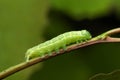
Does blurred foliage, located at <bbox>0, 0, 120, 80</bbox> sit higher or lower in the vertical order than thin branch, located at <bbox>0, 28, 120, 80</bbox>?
higher

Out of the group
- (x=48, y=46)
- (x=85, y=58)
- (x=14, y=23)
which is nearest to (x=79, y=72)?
(x=85, y=58)

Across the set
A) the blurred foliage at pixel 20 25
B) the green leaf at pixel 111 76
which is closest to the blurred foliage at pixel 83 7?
the blurred foliage at pixel 20 25

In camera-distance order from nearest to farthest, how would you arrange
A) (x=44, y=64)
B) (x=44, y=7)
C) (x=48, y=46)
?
(x=48, y=46) → (x=44, y=64) → (x=44, y=7)

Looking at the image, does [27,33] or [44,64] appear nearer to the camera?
[44,64]

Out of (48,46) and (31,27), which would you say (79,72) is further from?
(48,46)

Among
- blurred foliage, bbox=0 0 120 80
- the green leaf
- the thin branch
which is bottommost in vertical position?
the green leaf

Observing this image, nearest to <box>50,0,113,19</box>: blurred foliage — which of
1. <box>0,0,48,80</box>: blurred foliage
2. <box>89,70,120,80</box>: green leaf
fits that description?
<box>0,0,48,80</box>: blurred foliage

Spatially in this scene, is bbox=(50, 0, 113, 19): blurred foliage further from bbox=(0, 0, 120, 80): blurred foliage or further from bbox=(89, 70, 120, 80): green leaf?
bbox=(89, 70, 120, 80): green leaf

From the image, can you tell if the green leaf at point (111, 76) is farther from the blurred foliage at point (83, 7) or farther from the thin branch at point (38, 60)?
the blurred foliage at point (83, 7)

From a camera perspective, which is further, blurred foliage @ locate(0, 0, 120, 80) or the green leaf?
blurred foliage @ locate(0, 0, 120, 80)

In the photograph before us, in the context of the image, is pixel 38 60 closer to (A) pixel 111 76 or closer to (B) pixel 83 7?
(A) pixel 111 76
